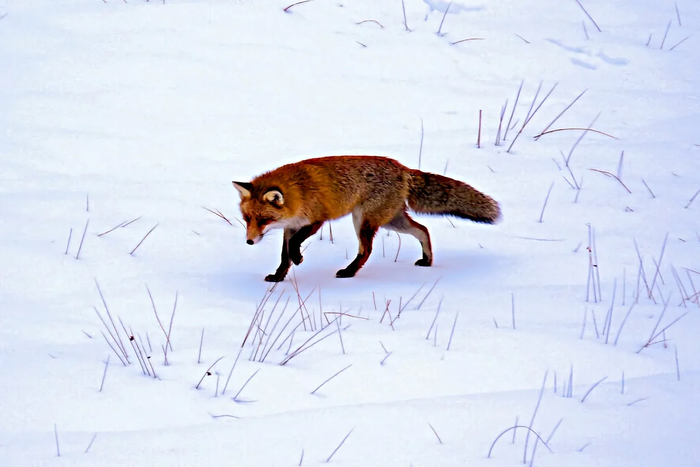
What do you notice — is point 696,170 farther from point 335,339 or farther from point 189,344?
point 189,344

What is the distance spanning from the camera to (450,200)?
648 cm

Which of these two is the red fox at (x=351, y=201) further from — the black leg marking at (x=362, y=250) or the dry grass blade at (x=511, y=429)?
the dry grass blade at (x=511, y=429)

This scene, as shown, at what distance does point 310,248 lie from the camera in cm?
Answer: 690

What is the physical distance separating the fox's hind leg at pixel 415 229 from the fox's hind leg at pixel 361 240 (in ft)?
0.77

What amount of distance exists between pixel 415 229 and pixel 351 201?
59cm

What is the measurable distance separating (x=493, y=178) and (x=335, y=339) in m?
3.87

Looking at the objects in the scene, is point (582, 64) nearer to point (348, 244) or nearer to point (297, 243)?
point (348, 244)

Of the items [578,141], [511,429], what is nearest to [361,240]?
[511,429]

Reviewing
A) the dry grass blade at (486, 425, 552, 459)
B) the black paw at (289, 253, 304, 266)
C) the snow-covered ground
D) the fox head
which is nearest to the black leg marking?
the snow-covered ground

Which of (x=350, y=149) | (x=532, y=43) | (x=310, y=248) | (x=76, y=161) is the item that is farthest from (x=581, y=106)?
(x=76, y=161)

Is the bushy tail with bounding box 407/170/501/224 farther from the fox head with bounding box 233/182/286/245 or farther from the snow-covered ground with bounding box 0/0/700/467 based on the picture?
the fox head with bounding box 233/182/286/245

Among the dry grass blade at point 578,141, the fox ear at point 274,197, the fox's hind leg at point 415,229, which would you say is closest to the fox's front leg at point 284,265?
the fox ear at point 274,197

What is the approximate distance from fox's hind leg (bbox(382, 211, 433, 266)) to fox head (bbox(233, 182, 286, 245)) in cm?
97

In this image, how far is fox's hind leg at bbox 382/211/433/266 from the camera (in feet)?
20.9
